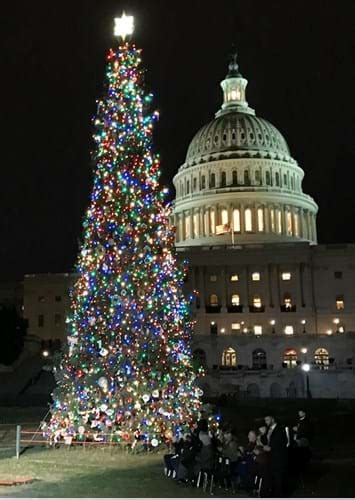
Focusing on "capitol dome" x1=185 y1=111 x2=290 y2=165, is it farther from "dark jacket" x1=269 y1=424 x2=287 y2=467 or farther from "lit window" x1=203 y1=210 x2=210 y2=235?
"dark jacket" x1=269 y1=424 x2=287 y2=467

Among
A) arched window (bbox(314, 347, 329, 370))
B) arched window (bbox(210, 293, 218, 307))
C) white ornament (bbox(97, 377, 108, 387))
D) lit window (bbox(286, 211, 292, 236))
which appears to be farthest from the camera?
lit window (bbox(286, 211, 292, 236))

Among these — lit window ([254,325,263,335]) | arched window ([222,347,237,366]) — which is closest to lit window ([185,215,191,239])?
lit window ([254,325,263,335])

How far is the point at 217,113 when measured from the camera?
450ft

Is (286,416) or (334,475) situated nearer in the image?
(334,475)

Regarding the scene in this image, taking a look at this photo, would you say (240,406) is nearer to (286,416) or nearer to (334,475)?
(286,416)

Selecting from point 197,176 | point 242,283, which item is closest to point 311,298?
point 242,283

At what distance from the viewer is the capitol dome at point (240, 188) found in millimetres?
119375

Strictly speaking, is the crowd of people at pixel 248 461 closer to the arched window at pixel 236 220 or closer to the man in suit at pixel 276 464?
the man in suit at pixel 276 464

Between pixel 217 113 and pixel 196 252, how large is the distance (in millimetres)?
42744

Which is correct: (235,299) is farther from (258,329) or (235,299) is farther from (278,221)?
(278,221)

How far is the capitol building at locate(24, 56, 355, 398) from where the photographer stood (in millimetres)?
70875

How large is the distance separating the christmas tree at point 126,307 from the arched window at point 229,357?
58213 millimetres

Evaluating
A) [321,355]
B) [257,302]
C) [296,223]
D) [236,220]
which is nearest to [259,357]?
[321,355]

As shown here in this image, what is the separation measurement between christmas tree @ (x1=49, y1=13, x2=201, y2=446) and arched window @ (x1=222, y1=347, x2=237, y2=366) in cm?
5821
